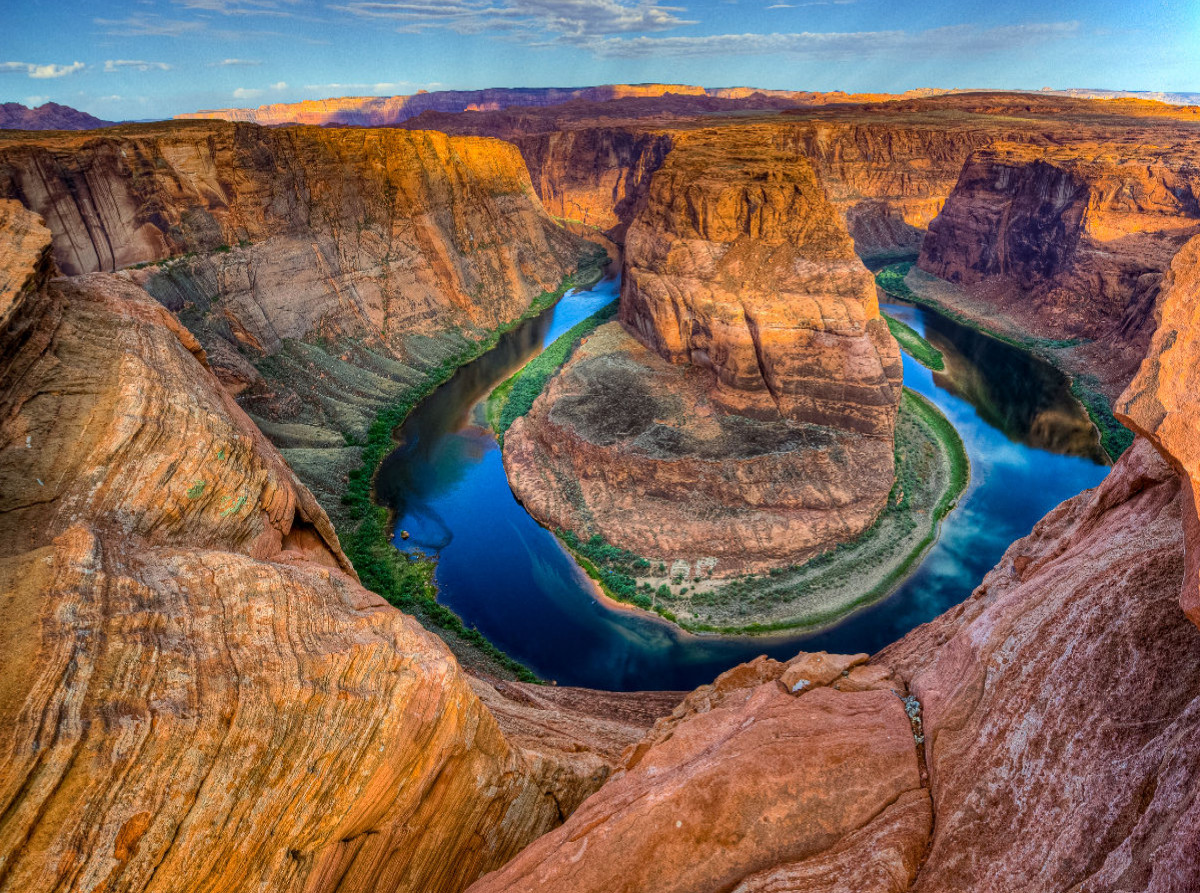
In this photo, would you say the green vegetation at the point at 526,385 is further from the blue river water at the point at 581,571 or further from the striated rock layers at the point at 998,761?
the striated rock layers at the point at 998,761

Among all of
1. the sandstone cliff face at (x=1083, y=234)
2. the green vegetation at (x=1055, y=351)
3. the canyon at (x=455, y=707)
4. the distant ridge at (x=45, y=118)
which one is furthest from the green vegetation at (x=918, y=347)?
the distant ridge at (x=45, y=118)

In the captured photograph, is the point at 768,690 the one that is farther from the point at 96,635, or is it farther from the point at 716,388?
the point at 716,388

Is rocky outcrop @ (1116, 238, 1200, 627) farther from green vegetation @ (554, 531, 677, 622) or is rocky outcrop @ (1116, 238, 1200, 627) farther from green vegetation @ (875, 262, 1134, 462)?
green vegetation @ (875, 262, 1134, 462)

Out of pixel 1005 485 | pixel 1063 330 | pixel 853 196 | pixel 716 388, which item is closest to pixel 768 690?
pixel 716 388

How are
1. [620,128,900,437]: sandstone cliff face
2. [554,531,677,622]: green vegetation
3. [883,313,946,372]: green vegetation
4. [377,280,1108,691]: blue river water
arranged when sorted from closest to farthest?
1. [377,280,1108,691]: blue river water
2. [554,531,677,622]: green vegetation
3. [620,128,900,437]: sandstone cliff face
4. [883,313,946,372]: green vegetation

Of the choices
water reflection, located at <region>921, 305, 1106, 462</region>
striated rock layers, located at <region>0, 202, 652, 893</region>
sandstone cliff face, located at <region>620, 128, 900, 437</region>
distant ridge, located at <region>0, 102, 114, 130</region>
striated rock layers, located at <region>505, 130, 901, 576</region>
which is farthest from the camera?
distant ridge, located at <region>0, 102, 114, 130</region>

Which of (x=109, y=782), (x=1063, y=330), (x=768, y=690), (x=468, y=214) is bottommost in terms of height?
(x=768, y=690)

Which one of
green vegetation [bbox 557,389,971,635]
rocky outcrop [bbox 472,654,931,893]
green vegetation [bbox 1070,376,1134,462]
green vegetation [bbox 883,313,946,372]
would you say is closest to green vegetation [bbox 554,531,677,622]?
green vegetation [bbox 557,389,971,635]
